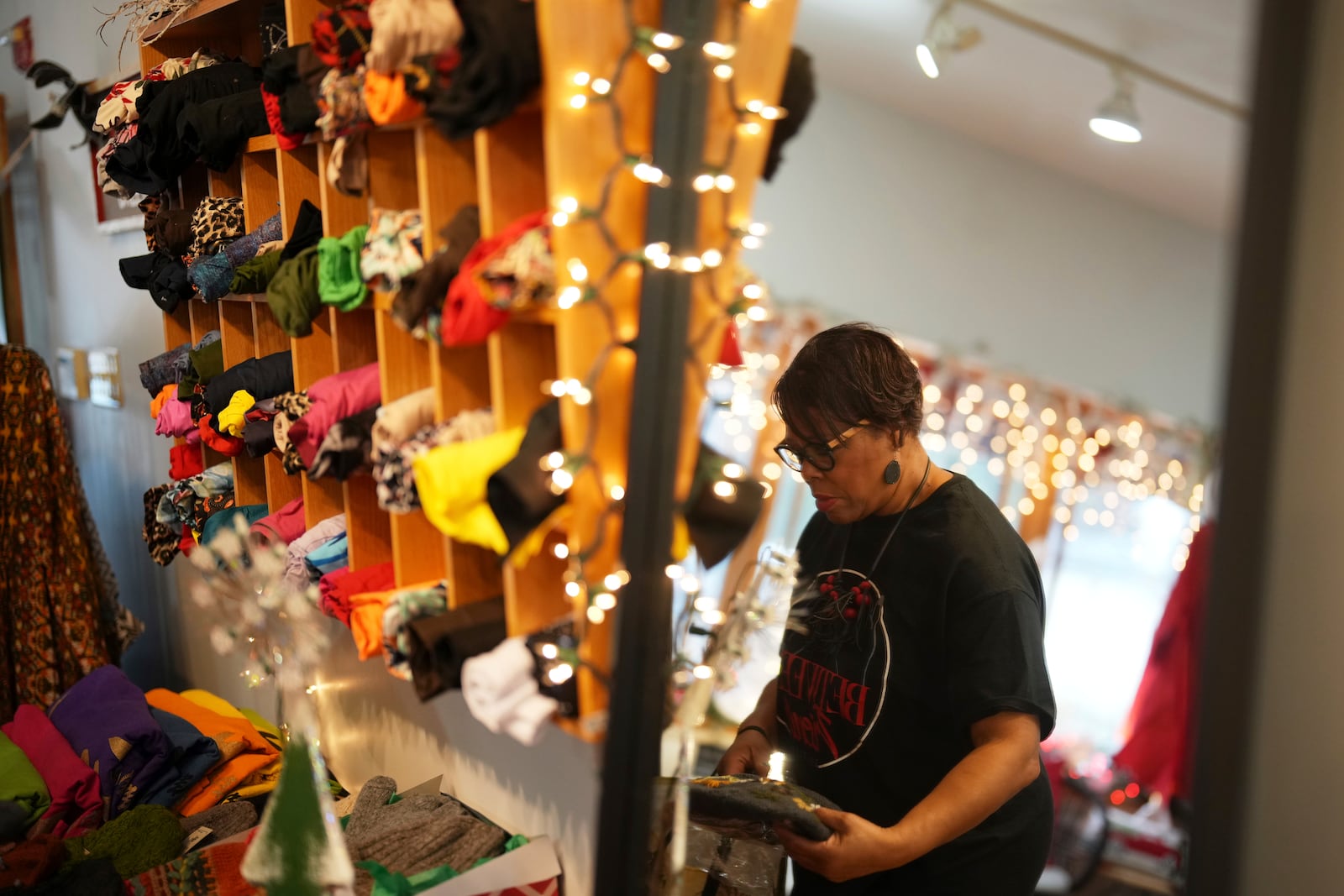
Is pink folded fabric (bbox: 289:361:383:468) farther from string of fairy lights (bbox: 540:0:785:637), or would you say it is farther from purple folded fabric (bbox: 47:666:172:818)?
purple folded fabric (bbox: 47:666:172:818)

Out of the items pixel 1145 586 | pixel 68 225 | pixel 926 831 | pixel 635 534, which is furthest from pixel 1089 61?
pixel 68 225

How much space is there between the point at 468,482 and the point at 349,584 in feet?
1.39

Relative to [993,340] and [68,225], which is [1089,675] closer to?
[993,340]

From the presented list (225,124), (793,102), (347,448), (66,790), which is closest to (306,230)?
(225,124)

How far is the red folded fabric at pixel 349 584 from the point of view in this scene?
4.54ft

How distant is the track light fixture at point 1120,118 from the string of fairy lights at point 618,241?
32 cm

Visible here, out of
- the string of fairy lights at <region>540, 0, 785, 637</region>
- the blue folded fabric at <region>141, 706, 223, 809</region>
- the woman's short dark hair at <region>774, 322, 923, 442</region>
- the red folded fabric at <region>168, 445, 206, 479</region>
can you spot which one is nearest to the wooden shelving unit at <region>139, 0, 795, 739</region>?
the string of fairy lights at <region>540, 0, 785, 637</region>

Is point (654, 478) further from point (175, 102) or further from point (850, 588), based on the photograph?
point (175, 102)

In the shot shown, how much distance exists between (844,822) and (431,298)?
0.79 m

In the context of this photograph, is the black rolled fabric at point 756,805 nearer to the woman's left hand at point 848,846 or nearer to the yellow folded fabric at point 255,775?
the woman's left hand at point 848,846

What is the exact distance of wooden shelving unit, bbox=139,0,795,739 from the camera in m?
1.01

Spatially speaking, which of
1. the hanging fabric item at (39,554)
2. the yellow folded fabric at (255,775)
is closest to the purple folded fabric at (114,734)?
the yellow folded fabric at (255,775)

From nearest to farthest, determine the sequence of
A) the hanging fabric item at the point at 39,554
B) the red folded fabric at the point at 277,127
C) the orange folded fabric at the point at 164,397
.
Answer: the red folded fabric at the point at 277,127 < the orange folded fabric at the point at 164,397 < the hanging fabric item at the point at 39,554

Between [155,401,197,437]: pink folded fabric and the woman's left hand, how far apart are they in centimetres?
130
